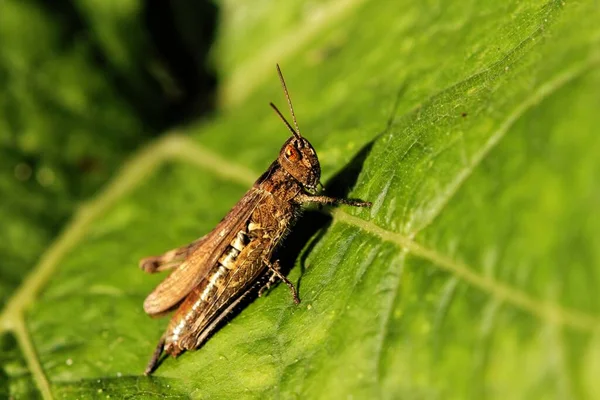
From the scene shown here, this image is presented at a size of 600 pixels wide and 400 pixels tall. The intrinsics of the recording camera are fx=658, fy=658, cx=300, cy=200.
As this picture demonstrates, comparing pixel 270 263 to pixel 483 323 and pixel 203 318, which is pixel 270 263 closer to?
pixel 203 318

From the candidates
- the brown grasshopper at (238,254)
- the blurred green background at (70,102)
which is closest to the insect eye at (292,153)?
the brown grasshopper at (238,254)

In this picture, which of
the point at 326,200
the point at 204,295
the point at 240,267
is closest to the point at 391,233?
the point at 326,200

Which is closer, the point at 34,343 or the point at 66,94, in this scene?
the point at 34,343

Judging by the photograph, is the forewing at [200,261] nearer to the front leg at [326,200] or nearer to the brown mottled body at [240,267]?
the brown mottled body at [240,267]

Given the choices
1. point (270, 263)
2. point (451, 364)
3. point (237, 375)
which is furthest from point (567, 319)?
point (270, 263)

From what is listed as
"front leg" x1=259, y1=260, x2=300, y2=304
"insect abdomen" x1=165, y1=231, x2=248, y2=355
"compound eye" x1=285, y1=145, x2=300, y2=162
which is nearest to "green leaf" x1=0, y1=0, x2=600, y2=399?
"front leg" x1=259, y1=260, x2=300, y2=304
